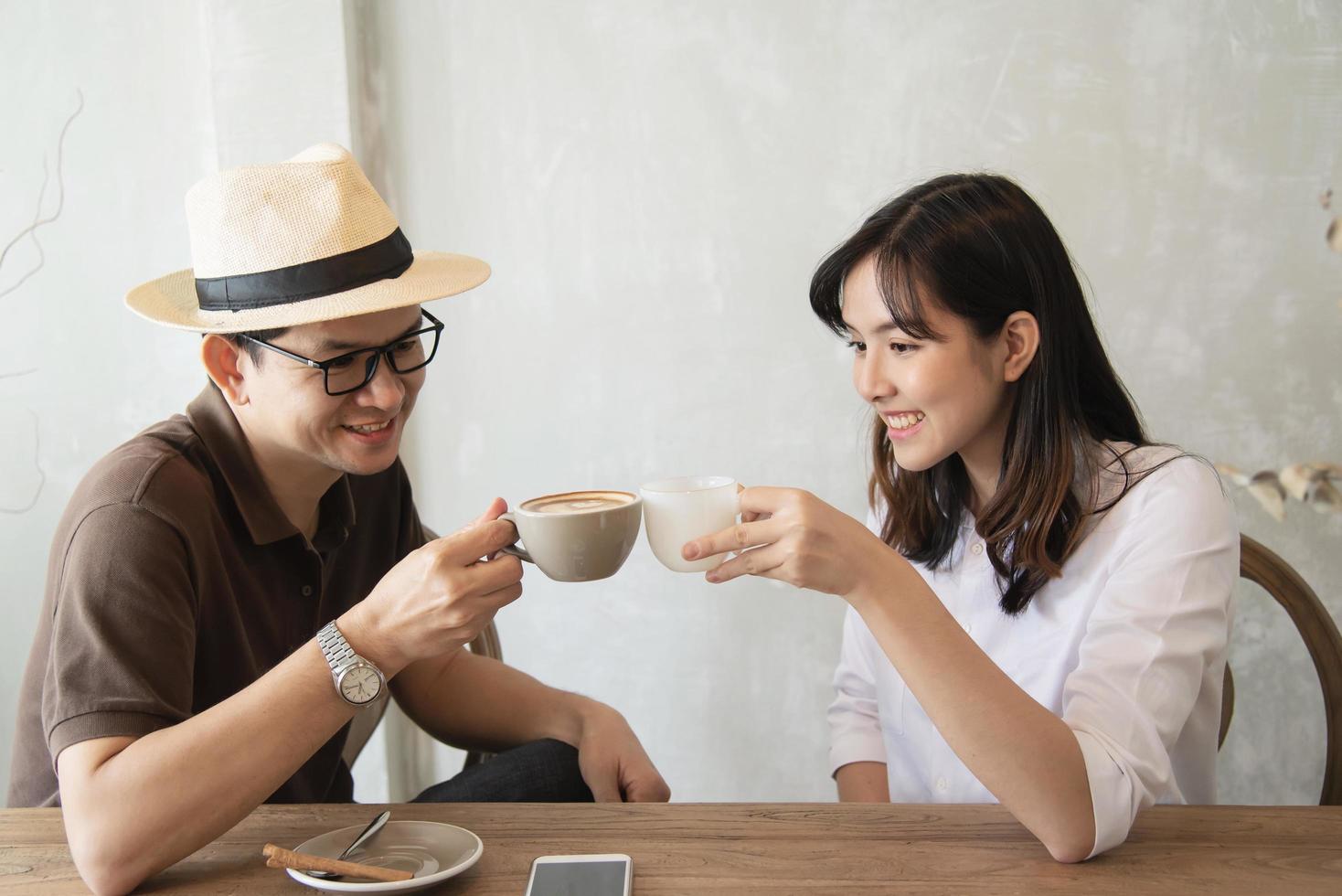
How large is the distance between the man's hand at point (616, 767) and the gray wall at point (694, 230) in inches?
39.1

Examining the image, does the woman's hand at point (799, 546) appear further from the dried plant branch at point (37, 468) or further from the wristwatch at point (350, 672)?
the dried plant branch at point (37, 468)

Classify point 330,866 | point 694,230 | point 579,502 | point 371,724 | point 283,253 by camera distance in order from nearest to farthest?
point 330,866, point 579,502, point 283,253, point 371,724, point 694,230

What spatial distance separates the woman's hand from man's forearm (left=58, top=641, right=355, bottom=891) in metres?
0.46

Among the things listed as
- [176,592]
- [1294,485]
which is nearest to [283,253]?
[176,592]

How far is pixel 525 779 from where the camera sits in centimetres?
154

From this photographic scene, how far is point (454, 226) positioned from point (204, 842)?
5.71ft

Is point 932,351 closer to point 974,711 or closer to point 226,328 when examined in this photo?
point 974,711

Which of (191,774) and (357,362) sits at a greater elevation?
(357,362)

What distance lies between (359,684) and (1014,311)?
1.04 meters

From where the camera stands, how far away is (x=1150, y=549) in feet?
4.49

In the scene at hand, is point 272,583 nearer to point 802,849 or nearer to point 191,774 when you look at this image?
point 191,774

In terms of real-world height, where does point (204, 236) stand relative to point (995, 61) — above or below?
below

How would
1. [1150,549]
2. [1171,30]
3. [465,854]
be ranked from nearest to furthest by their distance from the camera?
1. [465,854]
2. [1150,549]
3. [1171,30]

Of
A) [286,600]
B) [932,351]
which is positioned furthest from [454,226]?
[932,351]
